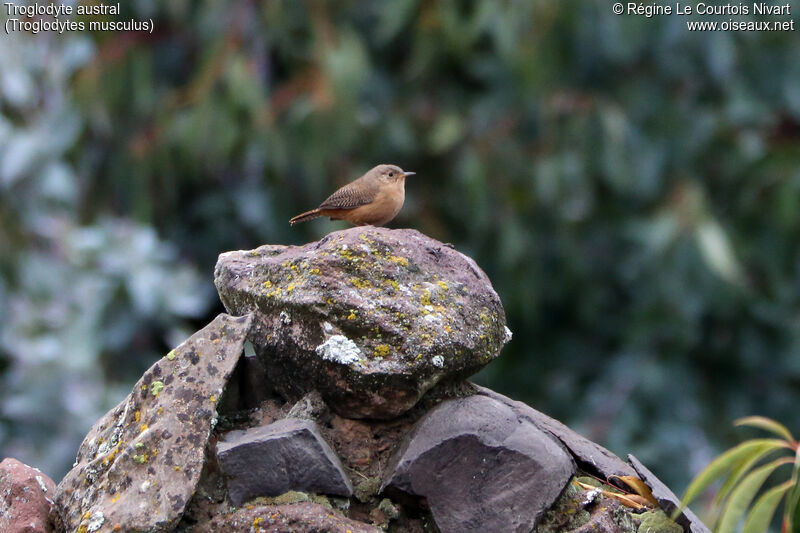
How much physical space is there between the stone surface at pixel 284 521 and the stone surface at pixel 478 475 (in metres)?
0.17

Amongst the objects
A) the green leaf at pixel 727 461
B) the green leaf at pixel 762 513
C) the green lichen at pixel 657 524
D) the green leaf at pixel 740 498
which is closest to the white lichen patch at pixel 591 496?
the green lichen at pixel 657 524

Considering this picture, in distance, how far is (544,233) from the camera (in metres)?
12.8

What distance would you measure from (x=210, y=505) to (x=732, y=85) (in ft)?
34.6

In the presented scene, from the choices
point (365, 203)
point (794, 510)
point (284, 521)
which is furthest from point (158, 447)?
point (365, 203)

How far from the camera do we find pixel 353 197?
18.6 ft

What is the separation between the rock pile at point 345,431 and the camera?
3014mm

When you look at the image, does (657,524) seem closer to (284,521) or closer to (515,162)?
(284,521)

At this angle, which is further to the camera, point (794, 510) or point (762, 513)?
point (762, 513)

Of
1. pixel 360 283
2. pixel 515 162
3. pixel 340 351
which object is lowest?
pixel 515 162

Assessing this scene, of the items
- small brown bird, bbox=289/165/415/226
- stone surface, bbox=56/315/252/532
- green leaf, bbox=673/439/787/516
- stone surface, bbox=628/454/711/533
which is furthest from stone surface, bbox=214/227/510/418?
small brown bird, bbox=289/165/415/226

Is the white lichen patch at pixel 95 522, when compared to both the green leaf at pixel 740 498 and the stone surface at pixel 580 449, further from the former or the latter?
the green leaf at pixel 740 498

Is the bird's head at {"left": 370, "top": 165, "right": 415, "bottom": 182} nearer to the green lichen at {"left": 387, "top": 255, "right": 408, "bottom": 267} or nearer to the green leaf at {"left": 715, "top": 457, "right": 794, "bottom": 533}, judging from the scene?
the green lichen at {"left": 387, "top": 255, "right": 408, "bottom": 267}

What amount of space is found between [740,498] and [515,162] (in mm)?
8742

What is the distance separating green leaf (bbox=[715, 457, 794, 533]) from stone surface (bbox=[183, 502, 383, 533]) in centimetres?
104
